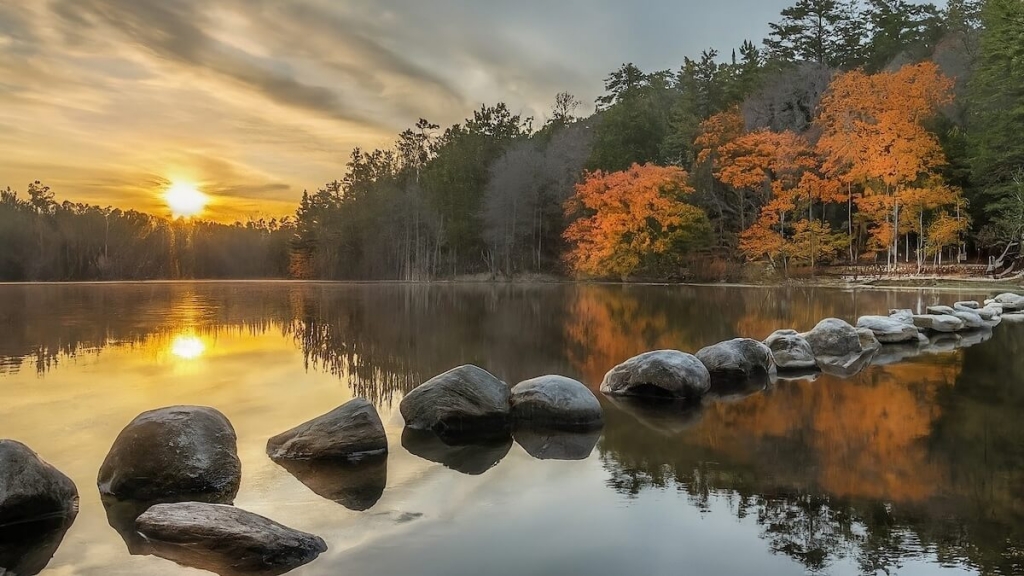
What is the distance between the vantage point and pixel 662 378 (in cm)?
701

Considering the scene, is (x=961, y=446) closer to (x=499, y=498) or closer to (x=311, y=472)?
(x=499, y=498)

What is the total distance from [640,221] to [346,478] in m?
30.5

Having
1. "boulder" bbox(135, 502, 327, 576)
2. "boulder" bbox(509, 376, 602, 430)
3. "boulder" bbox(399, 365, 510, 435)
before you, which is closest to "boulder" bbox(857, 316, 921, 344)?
"boulder" bbox(509, 376, 602, 430)

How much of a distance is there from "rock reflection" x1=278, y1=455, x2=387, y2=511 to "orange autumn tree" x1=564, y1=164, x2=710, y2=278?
97.5 feet

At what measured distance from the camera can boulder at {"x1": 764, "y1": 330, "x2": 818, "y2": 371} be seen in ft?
28.2

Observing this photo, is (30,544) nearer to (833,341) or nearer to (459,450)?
(459,450)

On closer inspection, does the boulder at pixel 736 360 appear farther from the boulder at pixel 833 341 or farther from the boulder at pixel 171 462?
the boulder at pixel 171 462

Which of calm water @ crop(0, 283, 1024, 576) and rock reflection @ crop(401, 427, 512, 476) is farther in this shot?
rock reflection @ crop(401, 427, 512, 476)

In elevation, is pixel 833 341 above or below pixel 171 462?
above

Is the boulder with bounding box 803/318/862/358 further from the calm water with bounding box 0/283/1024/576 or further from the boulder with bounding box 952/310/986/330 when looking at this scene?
the boulder with bounding box 952/310/986/330

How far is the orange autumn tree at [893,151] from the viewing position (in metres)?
27.0

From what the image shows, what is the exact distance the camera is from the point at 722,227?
35.2m

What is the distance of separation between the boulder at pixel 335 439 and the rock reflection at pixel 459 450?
347mm

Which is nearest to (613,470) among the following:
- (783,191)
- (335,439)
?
(335,439)
